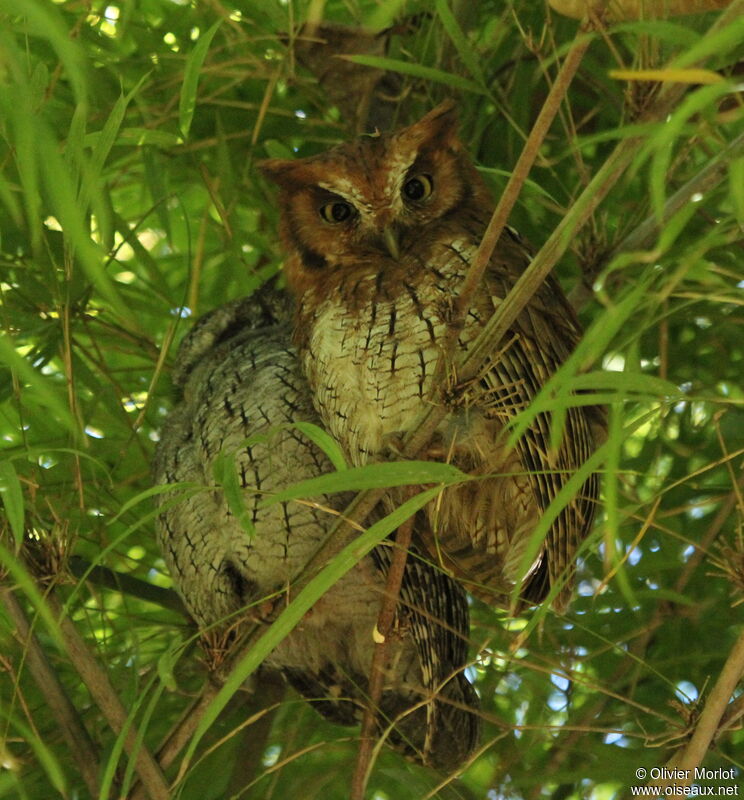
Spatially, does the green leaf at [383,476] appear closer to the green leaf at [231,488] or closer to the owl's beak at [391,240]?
the green leaf at [231,488]

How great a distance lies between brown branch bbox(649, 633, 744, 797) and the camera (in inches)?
41.1

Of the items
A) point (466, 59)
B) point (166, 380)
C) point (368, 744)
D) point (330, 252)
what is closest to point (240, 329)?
point (166, 380)

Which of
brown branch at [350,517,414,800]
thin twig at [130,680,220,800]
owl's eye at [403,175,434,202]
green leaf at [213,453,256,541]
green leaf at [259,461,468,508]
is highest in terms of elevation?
owl's eye at [403,175,434,202]

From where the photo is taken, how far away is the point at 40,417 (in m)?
1.77

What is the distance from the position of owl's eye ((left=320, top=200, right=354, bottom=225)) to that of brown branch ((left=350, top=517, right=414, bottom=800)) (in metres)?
0.48

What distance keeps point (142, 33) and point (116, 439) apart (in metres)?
0.66

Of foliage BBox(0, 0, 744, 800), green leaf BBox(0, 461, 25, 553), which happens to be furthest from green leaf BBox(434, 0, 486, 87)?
green leaf BBox(0, 461, 25, 553)

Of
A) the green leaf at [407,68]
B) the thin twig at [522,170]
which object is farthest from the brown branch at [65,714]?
the green leaf at [407,68]

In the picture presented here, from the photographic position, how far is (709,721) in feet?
3.52

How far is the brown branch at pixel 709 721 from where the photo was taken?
1.04 metres

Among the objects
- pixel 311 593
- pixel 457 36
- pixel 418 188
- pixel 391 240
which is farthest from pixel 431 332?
pixel 311 593

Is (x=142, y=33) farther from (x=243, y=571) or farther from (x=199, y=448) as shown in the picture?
(x=243, y=571)

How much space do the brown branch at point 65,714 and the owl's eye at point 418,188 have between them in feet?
2.44

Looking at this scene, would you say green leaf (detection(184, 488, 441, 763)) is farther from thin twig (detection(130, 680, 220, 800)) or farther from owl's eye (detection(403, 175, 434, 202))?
owl's eye (detection(403, 175, 434, 202))
